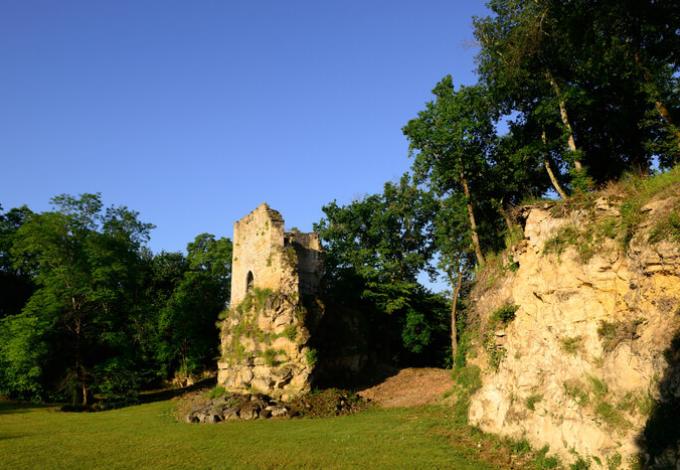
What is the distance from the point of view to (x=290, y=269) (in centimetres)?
2375

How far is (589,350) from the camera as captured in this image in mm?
10023

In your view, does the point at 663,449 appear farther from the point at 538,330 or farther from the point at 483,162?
the point at 483,162

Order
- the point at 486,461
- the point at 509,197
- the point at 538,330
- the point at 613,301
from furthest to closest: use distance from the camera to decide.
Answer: the point at 509,197, the point at 538,330, the point at 486,461, the point at 613,301

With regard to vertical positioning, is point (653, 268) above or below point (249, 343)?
above

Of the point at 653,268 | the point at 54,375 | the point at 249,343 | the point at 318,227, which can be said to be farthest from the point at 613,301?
the point at 318,227

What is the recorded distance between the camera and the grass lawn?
1177 centimetres

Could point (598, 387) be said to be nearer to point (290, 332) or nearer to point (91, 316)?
point (290, 332)

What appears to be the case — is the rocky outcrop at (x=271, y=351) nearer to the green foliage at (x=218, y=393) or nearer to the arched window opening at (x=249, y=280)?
the green foliage at (x=218, y=393)

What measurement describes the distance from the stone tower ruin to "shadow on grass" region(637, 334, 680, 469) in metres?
15.8

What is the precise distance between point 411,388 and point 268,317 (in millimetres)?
8061

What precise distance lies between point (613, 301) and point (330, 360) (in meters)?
17.4

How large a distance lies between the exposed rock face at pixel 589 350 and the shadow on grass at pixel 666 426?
0.06ft

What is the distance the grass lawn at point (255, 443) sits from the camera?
11.8m

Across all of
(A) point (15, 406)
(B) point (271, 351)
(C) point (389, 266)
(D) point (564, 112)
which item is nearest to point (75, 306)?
(A) point (15, 406)
